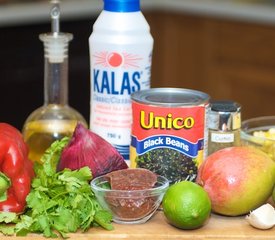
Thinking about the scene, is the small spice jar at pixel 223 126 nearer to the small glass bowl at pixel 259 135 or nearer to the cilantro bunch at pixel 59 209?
the small glass bowl at pixel 259 135

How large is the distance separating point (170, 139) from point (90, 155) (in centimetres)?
13

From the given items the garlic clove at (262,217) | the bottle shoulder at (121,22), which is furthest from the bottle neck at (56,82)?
the garlic clove at (262,217)

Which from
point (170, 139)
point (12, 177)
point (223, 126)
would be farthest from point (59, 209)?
point (223, 126)

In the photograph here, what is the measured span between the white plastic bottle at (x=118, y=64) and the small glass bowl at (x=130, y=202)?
0.20 meters

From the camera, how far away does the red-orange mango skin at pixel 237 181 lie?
132 cm

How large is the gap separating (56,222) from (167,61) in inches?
112

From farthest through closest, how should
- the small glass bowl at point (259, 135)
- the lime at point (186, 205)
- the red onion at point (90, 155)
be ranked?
the small glass bowl at point (259, 135)
the red onion at point (90, 155)
the lime at point (186, 205)

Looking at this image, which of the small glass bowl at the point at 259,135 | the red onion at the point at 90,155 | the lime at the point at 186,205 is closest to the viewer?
the lime at the point at 186,205

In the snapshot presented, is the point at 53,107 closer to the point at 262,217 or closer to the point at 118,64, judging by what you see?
Result: the point at 118,64

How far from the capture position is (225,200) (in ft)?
4.35

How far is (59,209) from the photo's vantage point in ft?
4.21

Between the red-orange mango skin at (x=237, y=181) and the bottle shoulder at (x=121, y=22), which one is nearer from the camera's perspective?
the red-orange mango skin at (x=237, y=181)

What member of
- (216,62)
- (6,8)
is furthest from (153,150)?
(216,62)

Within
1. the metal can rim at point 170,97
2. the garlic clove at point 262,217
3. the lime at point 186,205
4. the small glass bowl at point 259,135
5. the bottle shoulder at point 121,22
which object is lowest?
the garlic clove at point 262,217
